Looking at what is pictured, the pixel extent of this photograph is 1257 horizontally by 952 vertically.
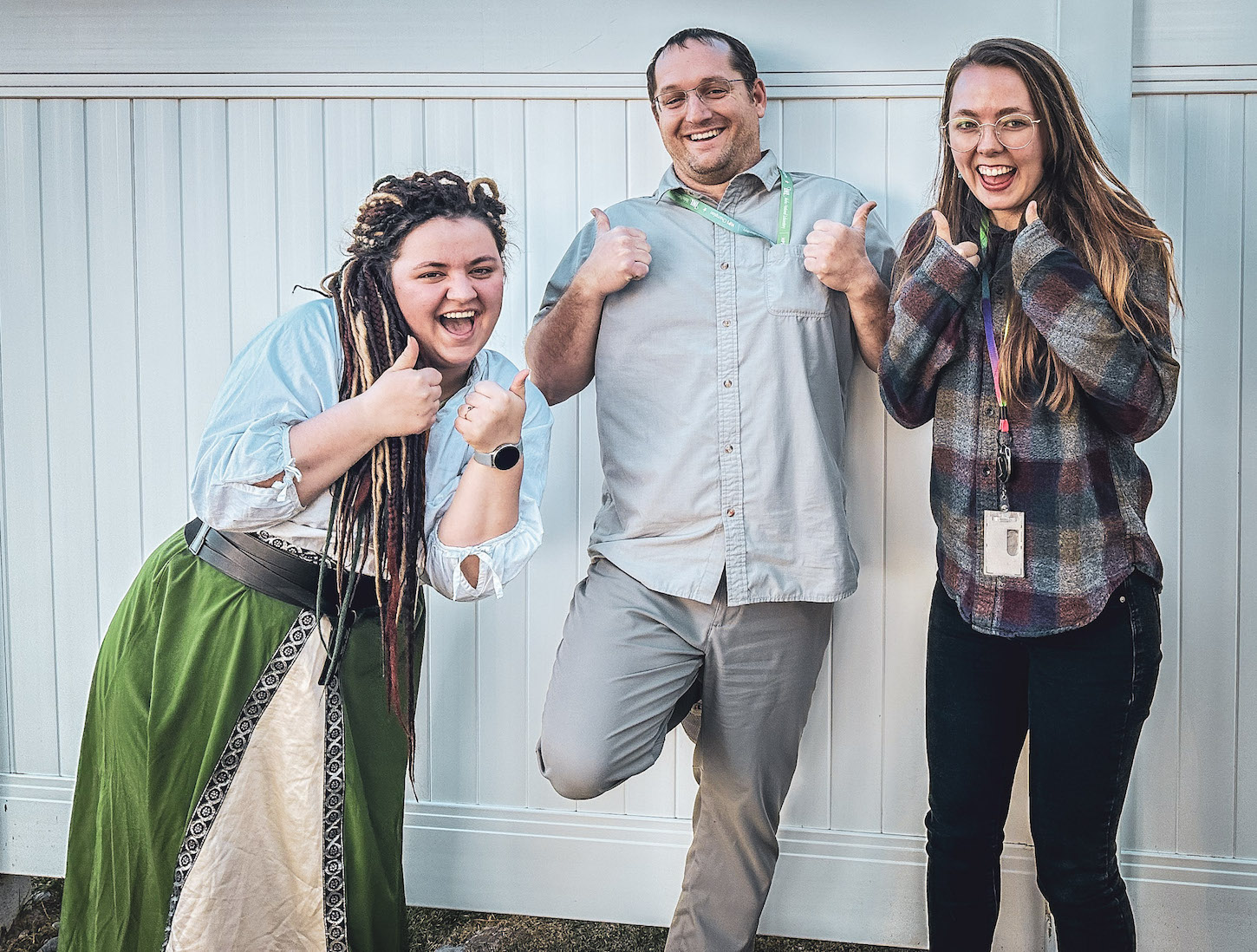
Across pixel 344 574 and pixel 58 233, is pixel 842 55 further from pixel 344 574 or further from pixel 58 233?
pixel 58 233

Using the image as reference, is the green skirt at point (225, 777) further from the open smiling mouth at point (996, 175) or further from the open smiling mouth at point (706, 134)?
the open smiling mouth at point (996, 175)

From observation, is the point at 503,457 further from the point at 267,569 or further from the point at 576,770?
the point at 576,770

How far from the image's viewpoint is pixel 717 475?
2.20 m

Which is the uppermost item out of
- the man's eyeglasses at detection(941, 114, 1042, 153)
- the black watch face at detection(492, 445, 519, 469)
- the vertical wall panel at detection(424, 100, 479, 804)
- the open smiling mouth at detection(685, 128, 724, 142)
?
the open smiling mouth at detection(685, 128, 724, 142)

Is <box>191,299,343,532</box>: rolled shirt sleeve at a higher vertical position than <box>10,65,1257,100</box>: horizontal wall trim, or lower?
lower

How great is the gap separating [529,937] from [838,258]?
1966mm

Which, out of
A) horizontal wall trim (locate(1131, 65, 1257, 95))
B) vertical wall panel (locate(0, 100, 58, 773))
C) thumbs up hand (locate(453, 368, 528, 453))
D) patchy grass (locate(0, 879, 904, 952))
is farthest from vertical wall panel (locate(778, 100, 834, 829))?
vertical wall panel (locate(0, 100, 58, 773))

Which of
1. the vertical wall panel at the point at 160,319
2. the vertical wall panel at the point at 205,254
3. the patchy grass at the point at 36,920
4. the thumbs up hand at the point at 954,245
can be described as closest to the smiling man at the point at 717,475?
the thumbs up hand at the point at 954,245

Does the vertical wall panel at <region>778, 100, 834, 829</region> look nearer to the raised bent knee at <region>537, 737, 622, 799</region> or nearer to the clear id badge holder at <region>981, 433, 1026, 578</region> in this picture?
the raised bent knee at <region>537, 737, 622, 799</region>

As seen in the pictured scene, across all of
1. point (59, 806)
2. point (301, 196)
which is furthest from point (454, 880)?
point (301, 196)

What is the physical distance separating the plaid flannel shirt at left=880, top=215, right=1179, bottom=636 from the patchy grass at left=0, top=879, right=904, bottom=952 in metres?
1.29

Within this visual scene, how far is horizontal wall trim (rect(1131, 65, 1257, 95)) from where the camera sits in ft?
7.87

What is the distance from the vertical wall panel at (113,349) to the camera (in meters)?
2.79

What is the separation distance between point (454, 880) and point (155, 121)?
222 centimetres
